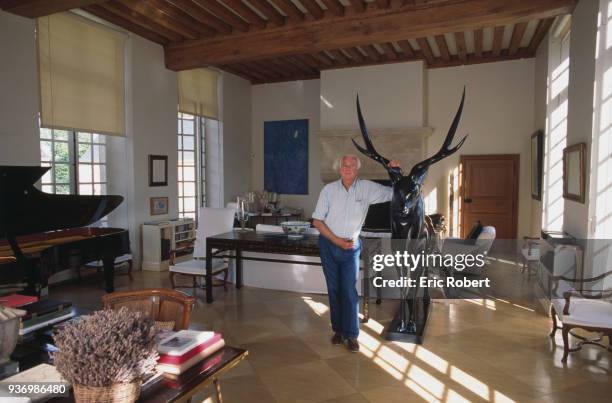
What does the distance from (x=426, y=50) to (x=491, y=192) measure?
291cm

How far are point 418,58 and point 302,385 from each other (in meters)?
6.69

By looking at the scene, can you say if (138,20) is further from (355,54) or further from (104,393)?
(104,393)

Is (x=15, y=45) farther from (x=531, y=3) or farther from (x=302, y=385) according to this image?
(x=531, y=3)

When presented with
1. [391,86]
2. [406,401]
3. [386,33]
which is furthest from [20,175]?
[391,86]

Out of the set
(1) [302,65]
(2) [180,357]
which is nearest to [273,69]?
(1) [302,65]

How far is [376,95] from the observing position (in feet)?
27.2

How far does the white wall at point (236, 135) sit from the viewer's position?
8961 millimetres

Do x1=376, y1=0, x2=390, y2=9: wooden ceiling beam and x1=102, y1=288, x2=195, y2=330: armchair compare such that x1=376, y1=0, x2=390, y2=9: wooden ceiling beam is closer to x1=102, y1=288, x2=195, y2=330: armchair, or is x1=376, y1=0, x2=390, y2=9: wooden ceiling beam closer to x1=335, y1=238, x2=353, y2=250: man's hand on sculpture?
x1=335, y1=238, x2=353, y2=250: man's hand on sculpture

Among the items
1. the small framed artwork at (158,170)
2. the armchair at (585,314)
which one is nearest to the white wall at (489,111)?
the armchair at (585,314)

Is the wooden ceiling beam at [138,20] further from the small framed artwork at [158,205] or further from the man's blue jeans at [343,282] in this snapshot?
the man's blue jeans at [343,282]

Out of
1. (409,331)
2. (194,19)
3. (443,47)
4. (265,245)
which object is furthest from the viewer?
(443,47)

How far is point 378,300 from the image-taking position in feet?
16.4

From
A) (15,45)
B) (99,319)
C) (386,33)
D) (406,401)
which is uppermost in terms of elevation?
(386,33)

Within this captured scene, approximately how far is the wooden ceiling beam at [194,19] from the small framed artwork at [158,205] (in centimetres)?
270
